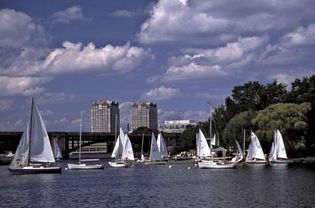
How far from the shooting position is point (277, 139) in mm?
133625

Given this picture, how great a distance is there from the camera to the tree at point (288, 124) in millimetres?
141000

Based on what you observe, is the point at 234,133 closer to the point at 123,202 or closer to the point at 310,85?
the point at 310,85

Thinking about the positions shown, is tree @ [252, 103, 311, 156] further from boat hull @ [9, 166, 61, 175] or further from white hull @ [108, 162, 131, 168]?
boat hull @ [9, 166, 61, 175]

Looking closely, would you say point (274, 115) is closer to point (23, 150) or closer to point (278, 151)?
point (278, 151)

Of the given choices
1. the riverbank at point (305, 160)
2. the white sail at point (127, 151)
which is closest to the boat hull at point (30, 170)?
the white sail at point (127, 151)

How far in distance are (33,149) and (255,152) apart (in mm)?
49129

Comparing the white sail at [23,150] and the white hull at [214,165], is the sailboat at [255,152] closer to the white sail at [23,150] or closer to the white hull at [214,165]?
the white hull at [214,165]

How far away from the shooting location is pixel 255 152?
137 meters

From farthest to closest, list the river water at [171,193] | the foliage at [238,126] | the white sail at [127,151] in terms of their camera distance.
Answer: the foliage at [238,126]
the white sail at [127,151]
the river water at [171,193]

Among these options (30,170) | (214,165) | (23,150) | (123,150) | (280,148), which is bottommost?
(30,170)

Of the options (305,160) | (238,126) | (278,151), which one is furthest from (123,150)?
(305,160)

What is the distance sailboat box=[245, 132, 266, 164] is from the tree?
6.53m

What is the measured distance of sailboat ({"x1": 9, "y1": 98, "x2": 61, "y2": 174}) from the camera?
10956cm

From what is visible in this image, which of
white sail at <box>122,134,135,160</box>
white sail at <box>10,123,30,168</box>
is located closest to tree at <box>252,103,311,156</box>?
white sail at <box>122,134,135,160</box>
